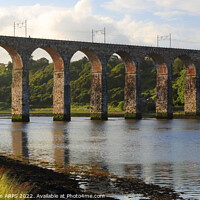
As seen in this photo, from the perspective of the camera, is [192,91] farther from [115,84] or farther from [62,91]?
[115,84]

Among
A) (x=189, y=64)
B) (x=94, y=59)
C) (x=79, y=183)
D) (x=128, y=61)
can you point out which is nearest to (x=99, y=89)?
(x=94, y=59)

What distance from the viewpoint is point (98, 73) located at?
219 ft

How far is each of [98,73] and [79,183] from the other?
51.9 meters

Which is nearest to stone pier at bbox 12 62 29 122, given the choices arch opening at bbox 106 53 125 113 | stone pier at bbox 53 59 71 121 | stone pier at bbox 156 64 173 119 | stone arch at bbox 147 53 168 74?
stone pier at bbox 53 59 71 121

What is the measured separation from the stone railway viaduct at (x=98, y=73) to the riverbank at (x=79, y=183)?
41734 mm

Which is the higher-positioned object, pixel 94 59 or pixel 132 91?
pixel 94 59

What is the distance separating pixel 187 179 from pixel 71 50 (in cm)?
4806

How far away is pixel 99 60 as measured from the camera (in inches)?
2581

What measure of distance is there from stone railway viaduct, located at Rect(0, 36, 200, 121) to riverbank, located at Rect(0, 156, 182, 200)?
137ft

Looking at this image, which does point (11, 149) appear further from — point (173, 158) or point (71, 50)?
point (71, 50)

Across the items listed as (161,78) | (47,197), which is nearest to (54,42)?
(161,78)

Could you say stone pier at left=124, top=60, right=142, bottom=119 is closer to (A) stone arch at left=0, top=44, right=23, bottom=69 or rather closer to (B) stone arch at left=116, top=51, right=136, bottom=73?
(B) stone arch at left=116, top=51, right=136, bottom=73

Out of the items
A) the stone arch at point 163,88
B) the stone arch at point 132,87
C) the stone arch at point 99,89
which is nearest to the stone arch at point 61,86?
the stone arch at point 99,89

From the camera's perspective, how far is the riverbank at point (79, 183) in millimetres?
12711
